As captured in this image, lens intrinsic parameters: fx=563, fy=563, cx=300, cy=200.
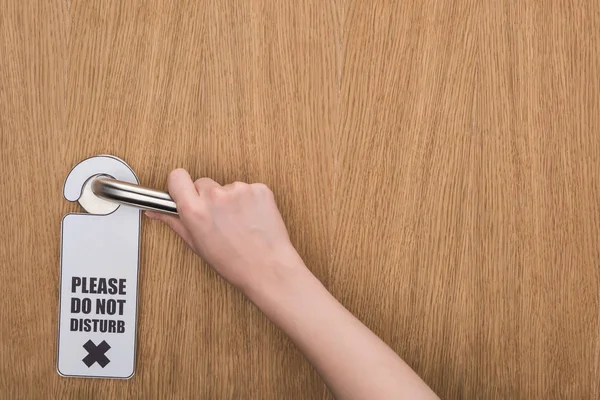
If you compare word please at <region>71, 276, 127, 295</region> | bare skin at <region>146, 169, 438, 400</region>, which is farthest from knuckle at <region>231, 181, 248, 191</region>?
word please at <region>71, 276, 127, 295</region>

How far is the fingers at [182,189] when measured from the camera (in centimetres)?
39

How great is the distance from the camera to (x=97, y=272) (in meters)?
0.43

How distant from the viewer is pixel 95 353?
1.43ft

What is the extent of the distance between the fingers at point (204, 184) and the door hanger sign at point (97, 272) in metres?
0.06

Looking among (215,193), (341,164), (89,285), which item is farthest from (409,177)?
(89,285)

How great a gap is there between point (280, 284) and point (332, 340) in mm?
52

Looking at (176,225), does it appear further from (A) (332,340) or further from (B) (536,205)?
(B) (536,205)

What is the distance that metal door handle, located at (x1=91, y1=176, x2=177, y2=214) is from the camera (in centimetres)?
38

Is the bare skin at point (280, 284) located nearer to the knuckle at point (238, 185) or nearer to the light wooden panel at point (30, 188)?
the knuckle at point (238, 185)

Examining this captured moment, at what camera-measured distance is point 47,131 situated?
43 centimetres

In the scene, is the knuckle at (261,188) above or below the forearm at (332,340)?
above

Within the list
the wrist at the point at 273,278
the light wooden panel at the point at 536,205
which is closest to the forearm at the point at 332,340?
the wrist at the point at 273,278

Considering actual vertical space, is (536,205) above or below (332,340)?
above

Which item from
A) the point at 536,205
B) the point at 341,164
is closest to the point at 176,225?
the point at 341,164
